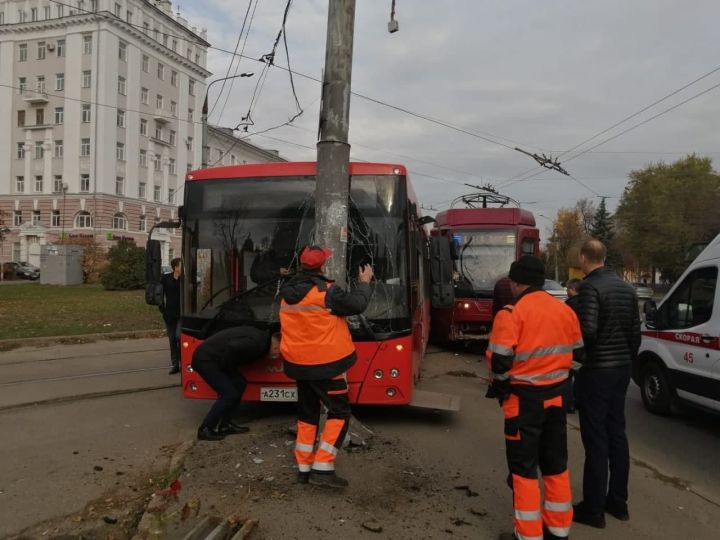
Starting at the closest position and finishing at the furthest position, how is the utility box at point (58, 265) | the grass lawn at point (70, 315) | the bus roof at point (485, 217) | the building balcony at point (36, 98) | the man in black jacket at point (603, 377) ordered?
the man in black jacket at point (603, 377) → the bus roof at point (485, 217) → the grass lawn at point (70, 315) → the utility box at point (58, 265) → the building balcony at point (36, 98)

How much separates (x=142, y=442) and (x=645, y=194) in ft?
172

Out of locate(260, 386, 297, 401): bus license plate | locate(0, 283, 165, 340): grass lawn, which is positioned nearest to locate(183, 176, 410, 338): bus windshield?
locate(260, 386, 297, 401): bus license plate

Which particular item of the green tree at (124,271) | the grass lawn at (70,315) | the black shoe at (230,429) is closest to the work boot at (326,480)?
the black shoe at (230,429)

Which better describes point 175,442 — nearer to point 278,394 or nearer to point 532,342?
point 278,394

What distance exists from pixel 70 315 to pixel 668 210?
143ft

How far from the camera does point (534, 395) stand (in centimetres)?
355

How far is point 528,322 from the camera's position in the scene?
11.6 feet

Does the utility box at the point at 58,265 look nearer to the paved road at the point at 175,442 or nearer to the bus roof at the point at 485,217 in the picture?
the paved road at the point at 175,442

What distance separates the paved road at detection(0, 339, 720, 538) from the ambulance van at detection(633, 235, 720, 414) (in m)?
0.43

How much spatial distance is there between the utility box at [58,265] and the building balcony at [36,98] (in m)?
23.7

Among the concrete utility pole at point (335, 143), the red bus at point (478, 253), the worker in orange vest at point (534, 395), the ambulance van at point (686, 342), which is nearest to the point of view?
the worker in orange vest at point (534, 395)

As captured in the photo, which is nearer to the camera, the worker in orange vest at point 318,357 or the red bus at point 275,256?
the worker in orange vest at point 318,357

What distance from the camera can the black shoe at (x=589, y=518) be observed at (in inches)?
162

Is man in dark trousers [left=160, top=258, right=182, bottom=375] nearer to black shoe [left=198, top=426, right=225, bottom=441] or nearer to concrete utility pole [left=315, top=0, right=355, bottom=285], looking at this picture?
black shoe [left=198, top=426, right=225, bottom=441]
